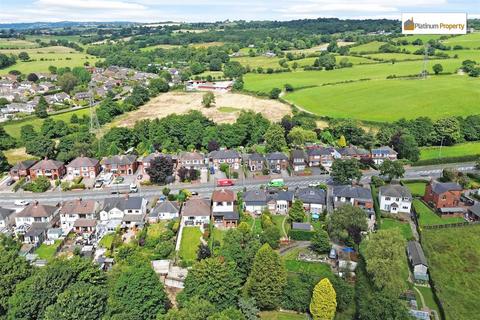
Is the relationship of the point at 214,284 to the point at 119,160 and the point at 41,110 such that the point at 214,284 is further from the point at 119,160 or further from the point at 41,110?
the point at 41,110

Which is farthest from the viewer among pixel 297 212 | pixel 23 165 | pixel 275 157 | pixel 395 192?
pixel 275 157

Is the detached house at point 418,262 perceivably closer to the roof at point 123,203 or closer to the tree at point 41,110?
the roof at point 123,203

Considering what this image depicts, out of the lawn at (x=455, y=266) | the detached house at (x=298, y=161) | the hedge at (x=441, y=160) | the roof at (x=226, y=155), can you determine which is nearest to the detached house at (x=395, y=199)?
the lawn at (x=455, y=266)

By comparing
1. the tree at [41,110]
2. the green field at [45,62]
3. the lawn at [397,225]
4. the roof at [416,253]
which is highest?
the green field at [45,62]

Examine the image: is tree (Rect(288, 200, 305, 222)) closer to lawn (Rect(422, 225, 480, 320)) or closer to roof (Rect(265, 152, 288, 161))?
lawn (Rect(422, 225, 480, 320))

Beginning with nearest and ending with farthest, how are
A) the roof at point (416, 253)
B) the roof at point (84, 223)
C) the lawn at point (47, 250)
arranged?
the roof at point (416, 253) < the lawn at point (47, 250) < the roof at point (84, 223)

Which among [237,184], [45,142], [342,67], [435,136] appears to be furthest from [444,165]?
[342,67]

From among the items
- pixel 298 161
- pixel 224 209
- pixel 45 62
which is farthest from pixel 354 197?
pixel 45 62
